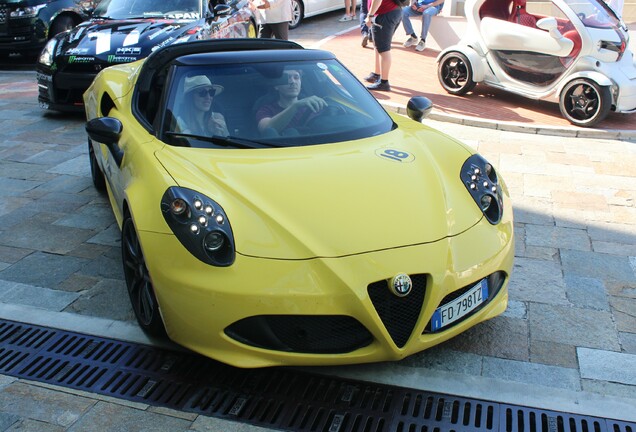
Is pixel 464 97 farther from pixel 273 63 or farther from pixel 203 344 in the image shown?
pixel 203 344

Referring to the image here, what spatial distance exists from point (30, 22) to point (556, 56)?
7.92 metres

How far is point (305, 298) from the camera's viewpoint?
2.96 meters

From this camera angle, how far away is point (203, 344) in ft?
10.4

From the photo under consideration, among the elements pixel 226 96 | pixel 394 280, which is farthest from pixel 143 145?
pixel 394 280

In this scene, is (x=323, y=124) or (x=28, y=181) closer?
(x=323, y=124)

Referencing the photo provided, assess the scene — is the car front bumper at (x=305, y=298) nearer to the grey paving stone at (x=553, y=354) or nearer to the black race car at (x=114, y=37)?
the grey paving stone at (x=553, y=354)

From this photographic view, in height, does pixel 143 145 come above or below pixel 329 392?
Answer: above

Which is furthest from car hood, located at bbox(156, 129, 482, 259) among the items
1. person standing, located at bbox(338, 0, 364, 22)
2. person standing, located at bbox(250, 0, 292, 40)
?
person standing, located at bbox(338, 0, 364, 22)

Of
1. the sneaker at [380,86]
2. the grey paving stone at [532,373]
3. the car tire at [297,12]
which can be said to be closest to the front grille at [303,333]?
the grey paving stone at [532,373]

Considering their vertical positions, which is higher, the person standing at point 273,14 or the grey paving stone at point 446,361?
the person standing at point 273,14

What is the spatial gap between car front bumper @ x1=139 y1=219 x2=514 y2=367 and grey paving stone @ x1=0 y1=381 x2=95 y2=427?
0.54m

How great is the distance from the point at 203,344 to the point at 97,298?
3.99ft

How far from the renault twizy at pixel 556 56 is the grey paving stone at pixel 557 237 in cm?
319

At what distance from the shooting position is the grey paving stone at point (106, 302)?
3953mm
